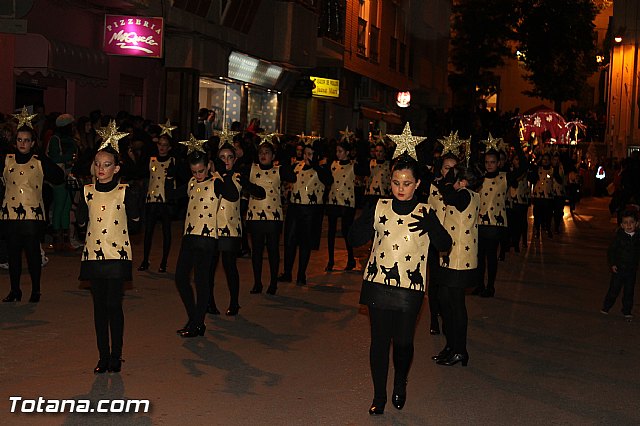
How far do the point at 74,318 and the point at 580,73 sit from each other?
59452 mm

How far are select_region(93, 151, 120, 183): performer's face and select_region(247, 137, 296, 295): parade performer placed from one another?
173 inches

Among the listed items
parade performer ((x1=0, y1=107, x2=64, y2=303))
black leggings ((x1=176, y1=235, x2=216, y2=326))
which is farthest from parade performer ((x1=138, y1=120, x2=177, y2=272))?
black leggings ((x1=176, y1=235, x2=216, y2=326))

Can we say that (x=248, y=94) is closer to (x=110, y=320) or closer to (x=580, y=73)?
(x=110, y=320)

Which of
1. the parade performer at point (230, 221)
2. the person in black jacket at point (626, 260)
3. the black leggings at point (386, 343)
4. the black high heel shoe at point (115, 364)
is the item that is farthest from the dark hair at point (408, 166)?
the person in black jacket at point (626, 260)

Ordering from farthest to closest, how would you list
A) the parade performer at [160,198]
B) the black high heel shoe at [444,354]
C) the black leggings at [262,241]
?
the parade performer at [160,198] < the black leggings at [262,241] < the black high heel shoe at [444,354]

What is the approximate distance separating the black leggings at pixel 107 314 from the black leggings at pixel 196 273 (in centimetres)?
154

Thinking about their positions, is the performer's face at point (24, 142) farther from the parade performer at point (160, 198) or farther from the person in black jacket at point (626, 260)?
the person in black jacket at point (626, 260)

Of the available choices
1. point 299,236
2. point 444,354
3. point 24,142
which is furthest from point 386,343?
point 299,236

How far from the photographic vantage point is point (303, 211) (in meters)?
15.2

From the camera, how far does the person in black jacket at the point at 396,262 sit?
798 cm

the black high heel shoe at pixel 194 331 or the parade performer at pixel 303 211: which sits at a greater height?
the parade performer at pixel 303 211

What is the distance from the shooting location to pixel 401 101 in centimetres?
4844

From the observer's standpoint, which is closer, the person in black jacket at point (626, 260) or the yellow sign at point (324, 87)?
the person in black jacket at point (626, 260)

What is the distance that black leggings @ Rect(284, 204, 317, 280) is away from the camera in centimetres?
1493
